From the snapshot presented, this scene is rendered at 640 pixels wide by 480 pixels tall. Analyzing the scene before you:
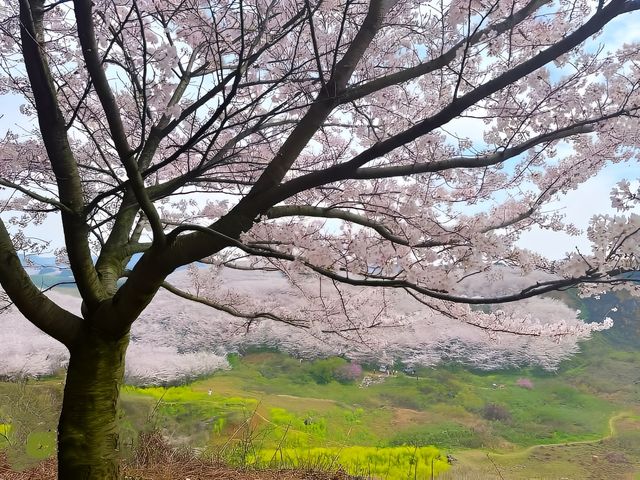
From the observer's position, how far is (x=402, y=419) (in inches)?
165

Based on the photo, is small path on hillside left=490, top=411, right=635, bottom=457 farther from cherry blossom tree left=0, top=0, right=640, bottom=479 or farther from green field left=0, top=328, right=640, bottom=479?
cherry blossom tree left=0, top=0, right=640, bottom=479

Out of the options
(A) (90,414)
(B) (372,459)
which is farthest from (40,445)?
(B) (372,459)

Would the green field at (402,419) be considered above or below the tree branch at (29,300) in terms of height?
below

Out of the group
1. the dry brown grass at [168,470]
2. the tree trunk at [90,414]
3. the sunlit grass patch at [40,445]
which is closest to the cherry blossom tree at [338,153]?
the tree trunk at [90,414]

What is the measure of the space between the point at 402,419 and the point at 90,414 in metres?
3.10

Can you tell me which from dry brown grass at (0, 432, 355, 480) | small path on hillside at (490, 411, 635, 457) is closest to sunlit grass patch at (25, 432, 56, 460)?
dry brown grass at (0, 432, 355, 480)

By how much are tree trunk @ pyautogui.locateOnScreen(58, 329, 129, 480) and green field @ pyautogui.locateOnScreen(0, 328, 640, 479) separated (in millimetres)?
1443

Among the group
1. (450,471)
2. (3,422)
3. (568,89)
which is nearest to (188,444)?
(3,422)

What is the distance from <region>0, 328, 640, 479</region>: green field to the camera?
3.46 metres

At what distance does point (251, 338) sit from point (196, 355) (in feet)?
2.35

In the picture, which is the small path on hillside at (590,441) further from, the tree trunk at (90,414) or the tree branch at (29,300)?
the tree branch at (29,300)

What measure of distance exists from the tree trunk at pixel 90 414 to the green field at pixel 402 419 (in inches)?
56.8

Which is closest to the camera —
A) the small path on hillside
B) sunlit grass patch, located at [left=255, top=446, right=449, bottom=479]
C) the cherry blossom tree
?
the cherry blossom tree

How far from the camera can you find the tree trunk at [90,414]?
189 centimetres
